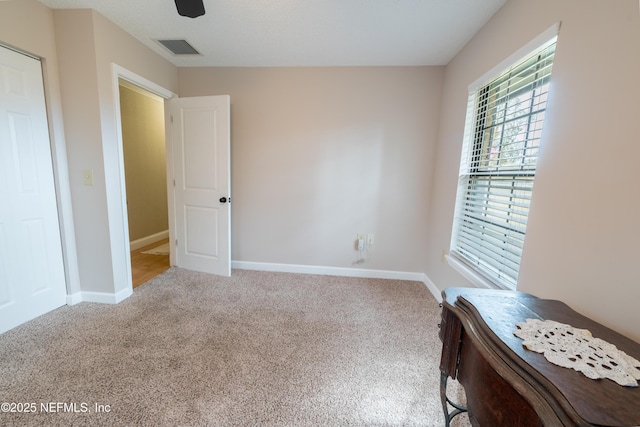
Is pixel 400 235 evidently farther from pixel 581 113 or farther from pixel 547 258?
pixel 581 113

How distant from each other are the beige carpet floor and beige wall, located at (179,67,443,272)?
76 cm

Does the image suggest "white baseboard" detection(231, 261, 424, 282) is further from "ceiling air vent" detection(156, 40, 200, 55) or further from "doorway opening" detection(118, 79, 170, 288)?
"ceiling air vent" detection(156, 40, 200, 55)

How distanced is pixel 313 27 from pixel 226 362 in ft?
8.48

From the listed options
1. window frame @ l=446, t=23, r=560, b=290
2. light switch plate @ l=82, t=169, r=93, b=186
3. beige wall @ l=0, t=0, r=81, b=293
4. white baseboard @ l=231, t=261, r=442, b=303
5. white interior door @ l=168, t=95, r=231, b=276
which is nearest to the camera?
window frame @ l=446, t=23, r=560, b=290

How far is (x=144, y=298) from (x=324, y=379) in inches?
74.3

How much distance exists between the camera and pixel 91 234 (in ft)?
6.85

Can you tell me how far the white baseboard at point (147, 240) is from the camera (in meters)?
3.56

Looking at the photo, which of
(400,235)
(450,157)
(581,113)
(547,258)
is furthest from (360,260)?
(581,113)

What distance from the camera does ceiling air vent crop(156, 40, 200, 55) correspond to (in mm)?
2264

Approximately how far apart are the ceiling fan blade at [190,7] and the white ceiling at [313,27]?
339mm

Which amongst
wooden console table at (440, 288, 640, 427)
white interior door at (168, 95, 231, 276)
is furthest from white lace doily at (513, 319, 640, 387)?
white interior door at (168, 95, 231, 276)

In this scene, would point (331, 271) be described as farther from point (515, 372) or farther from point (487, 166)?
point (515, 372)

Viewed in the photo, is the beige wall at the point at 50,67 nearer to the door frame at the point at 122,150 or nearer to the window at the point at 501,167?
the door frame at the point at 122,150

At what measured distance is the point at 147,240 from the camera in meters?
3.84
